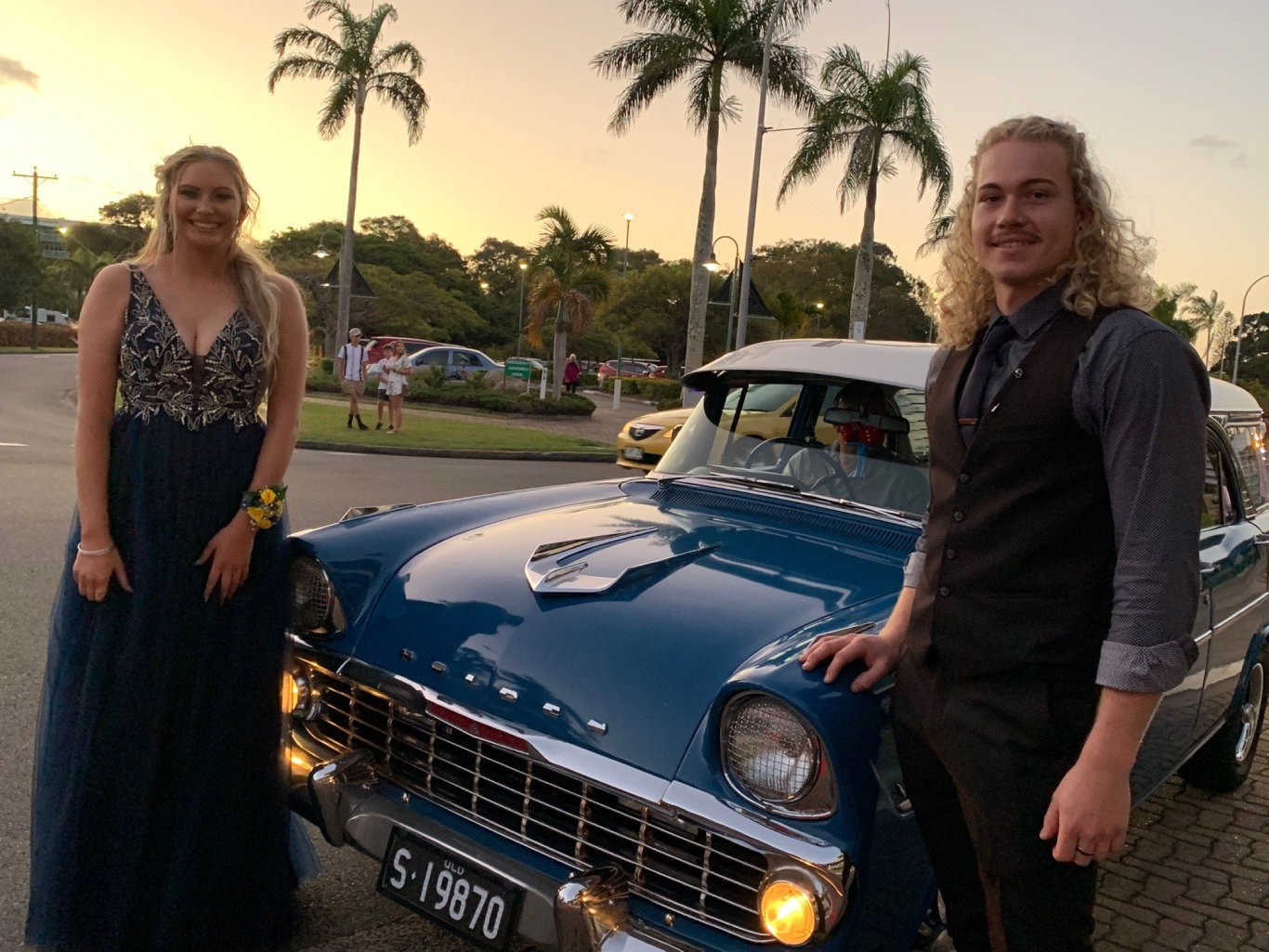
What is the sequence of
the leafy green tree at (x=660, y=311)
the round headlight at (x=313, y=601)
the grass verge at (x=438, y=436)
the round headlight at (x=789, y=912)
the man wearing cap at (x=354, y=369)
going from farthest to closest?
1. the leafy green tree at (x=660, y=311)
2. the man wearing cap at (x=354, y=369)
3. the grass verge at (x=438, y=436)
4. the round headlight at (x=313, y=601)
5. the round headlight at (x=789, y=912)

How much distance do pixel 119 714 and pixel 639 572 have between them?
129 cm

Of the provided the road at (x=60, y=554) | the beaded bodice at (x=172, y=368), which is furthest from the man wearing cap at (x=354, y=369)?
the beaded bodice at (x=172, y=368)

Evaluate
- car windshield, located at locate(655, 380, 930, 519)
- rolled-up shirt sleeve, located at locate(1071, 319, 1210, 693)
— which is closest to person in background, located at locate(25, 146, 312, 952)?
car windshield, located at locate(655, 380, 930, 519)

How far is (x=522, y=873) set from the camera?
2.30 meters

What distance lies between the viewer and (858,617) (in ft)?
8.32

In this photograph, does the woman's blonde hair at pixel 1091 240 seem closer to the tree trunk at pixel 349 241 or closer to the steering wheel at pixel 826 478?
the steering wheel at pixel 826 478

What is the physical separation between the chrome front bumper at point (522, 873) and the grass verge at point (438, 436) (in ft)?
41.0

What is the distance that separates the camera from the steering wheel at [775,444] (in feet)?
12.1

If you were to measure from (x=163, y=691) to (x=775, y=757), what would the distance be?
150cm

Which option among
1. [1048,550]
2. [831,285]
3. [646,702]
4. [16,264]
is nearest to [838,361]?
[646,702]

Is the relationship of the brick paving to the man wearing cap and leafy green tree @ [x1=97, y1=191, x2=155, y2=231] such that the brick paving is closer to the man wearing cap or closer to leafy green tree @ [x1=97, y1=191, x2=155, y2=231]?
the man wearing cap

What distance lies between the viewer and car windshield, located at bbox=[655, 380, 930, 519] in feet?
11.3

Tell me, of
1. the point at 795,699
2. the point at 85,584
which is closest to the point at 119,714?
the point at 85,584

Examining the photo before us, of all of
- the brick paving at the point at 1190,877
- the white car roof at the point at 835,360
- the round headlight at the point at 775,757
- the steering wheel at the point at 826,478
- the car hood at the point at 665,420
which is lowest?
the brick paving at the point at 1190,877
